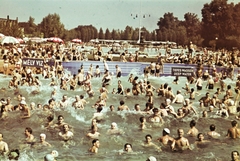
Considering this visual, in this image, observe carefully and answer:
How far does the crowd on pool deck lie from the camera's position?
447 centimetres

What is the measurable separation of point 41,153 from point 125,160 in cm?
94

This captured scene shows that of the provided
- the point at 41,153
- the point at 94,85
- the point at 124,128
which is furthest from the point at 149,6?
the point at 41,153

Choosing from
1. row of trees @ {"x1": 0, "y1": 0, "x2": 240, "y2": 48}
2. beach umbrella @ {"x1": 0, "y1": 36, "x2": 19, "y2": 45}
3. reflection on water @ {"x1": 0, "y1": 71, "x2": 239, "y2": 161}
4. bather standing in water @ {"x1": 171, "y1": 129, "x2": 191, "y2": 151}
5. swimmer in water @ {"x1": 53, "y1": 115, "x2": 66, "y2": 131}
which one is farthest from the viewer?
beach umbrella @ {"x1": 0, "y1": 36, "x2": 19, "y2": 45}

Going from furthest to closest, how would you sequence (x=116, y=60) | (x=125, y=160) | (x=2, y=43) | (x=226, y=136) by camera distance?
1. (x=116, y=60)
2. (x=2, y=43)
3. (x=226, y=136)
4. (x=125, y=160)

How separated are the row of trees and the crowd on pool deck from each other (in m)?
0.21

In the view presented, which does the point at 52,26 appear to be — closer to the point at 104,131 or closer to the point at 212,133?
the point at 104,131

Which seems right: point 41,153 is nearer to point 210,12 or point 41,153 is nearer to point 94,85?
point 94,85

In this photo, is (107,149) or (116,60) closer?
(107,149)

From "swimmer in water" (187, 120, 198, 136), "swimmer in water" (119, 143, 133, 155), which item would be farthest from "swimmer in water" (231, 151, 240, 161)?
"swimmer in water" (119, 143, 133, 155)

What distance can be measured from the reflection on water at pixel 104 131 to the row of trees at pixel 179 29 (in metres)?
0.62

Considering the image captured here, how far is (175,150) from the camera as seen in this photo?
4.37 m

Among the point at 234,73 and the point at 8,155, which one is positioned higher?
the point at 234,73

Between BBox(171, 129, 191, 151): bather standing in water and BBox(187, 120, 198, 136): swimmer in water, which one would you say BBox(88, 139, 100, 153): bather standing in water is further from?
BBox(187, 120, 198, 136): swimmer in water

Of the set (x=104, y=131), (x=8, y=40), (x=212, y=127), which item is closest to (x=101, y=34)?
(x=8, y=40)
